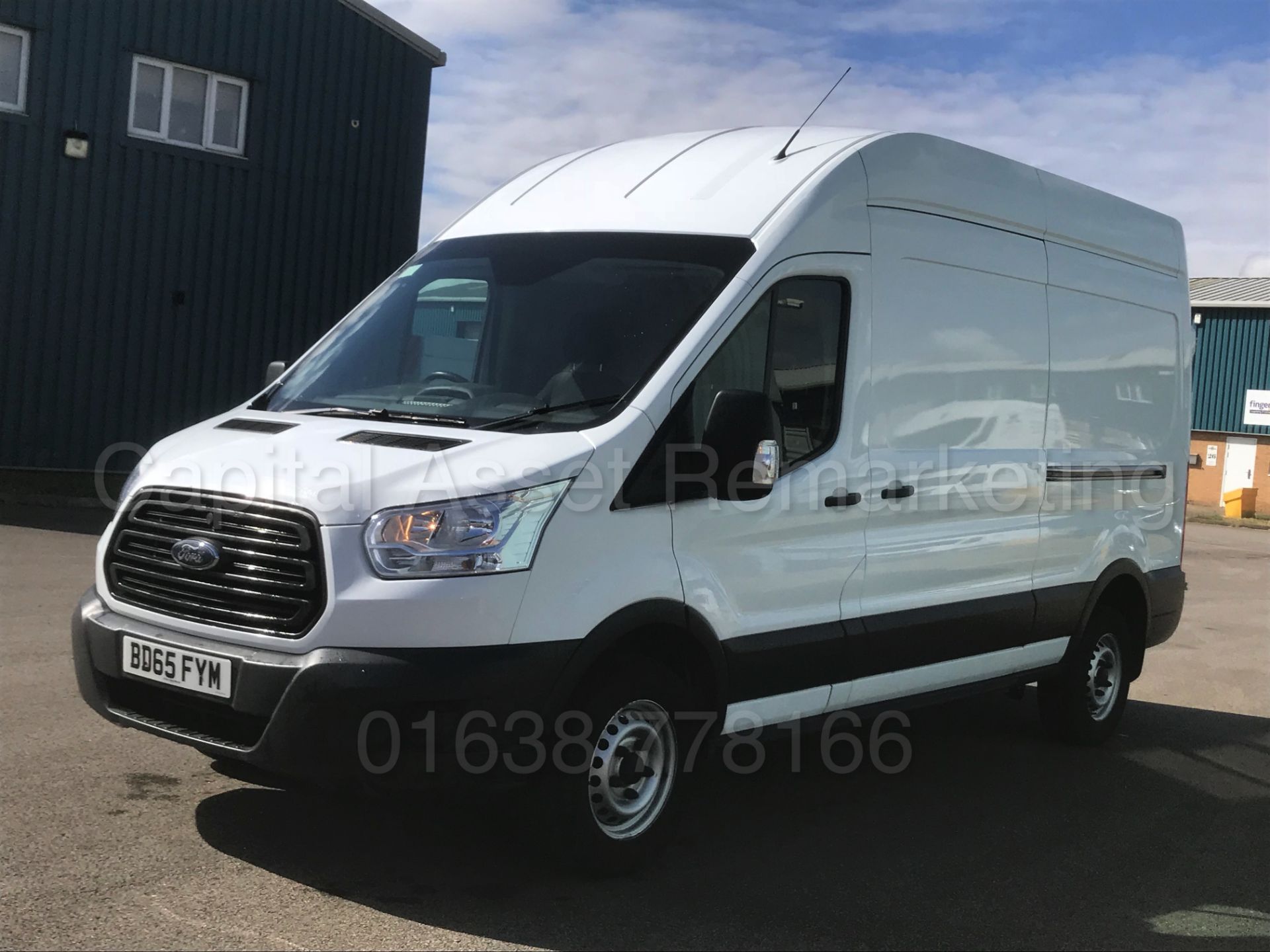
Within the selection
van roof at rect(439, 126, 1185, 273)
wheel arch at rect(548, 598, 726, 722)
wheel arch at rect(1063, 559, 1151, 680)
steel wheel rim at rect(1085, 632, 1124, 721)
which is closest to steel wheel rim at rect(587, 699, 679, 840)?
wheel arch at rect(548, 598, 726, 722)

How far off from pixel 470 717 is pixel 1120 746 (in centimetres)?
469

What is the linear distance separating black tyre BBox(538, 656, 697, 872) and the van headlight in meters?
0.57

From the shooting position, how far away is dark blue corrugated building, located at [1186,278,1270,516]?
1378 inches

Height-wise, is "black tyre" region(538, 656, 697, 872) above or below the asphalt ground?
above

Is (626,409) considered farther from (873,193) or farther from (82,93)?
(82,93)

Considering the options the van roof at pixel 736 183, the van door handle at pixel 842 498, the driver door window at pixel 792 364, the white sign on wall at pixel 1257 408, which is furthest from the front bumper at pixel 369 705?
the white sign on wall at pixel 1257 408

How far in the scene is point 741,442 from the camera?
454cm

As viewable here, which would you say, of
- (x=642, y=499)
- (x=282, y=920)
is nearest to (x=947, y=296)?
(x=642, y=499)

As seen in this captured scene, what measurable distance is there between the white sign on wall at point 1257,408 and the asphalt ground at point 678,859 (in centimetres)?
3085

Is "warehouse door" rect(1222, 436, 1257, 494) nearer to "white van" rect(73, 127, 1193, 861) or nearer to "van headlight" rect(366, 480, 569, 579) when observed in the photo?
"white van" rect(73, 127, 1193, 861)

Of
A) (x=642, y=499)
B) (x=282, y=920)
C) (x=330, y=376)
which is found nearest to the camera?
(x=282, y=920)

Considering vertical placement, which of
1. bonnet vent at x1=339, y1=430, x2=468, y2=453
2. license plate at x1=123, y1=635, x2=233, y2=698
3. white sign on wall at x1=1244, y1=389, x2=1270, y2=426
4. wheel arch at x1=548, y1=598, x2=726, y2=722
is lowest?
license plate at x1=123, y1=635, x2=233, y2=698

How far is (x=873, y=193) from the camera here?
5500 millimetres

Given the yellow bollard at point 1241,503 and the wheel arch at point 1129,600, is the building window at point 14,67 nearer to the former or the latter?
the wheel arch at point 1129,600
